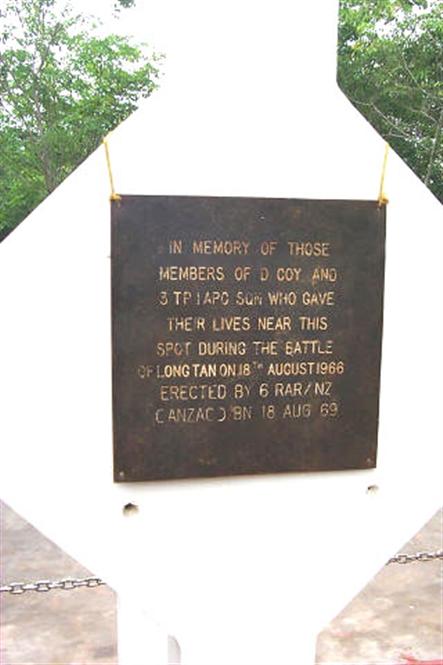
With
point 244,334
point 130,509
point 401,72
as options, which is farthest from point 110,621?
point 401,72

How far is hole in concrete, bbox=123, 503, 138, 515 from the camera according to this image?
83.4 inches

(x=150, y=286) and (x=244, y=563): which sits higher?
(x=150, y=286)

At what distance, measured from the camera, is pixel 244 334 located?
2.11 metres

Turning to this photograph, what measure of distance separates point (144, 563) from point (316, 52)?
5.24ft

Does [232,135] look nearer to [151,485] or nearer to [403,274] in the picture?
[403,274]

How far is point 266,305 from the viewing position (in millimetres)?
2115

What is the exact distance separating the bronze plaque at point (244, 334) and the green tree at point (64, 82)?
9.22 metres

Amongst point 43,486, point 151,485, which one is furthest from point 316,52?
point 43,486

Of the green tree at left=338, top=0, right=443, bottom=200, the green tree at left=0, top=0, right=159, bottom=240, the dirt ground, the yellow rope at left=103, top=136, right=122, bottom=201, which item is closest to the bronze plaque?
the yellow rope at left=103, top=136, right=122, bottom=201

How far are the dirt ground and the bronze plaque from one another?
6.51ft

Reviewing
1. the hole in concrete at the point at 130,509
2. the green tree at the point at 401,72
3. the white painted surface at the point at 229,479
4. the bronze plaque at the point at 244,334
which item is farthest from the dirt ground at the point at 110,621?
the green tree at the point at 401,72

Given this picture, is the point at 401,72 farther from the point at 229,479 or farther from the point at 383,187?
the point at 229,479

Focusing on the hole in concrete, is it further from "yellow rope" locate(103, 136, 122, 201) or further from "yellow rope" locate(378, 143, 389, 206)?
"yellow rope" locate(378, 143, 389, 206)

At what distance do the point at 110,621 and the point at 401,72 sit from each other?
752 cm
